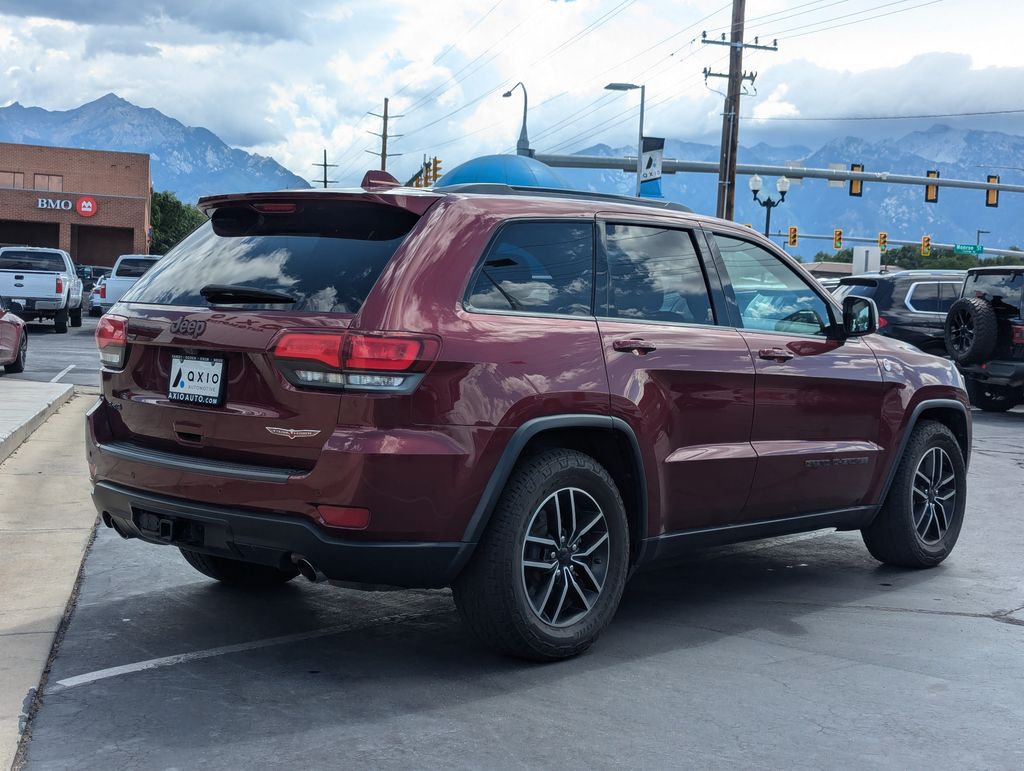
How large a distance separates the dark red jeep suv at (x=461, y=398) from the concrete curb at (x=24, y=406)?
484cm

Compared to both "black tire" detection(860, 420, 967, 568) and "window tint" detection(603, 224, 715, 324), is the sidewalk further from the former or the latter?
"black tire" detection(860, 420, 967, 568)

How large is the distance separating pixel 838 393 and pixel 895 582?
1.19 m

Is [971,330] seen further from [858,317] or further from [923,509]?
[858,317]

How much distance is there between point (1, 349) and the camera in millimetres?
16609

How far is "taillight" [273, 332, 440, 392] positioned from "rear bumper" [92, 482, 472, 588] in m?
0.51

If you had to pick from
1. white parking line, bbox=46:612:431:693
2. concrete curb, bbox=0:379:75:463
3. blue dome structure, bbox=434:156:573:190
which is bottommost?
white parking line, bbox=46:612:431:693

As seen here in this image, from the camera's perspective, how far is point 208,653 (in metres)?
4.91

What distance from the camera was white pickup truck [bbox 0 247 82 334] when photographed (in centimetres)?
2711

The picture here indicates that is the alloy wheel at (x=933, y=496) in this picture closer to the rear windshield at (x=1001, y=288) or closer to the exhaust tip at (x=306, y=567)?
the exhaust tip at (x=306, y=567)

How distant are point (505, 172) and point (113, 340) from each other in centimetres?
1382

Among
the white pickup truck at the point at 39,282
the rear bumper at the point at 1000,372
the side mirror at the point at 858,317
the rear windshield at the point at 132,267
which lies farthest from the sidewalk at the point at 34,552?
the rear windshield at the point at 132,267

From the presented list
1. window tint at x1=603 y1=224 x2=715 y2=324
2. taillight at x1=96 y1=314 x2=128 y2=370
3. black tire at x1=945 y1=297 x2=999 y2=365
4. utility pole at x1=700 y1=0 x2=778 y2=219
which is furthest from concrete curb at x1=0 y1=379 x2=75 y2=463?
utility pole at x1=700 y1=0 x2=778 y2=219

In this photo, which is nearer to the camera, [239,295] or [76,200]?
[239,295]

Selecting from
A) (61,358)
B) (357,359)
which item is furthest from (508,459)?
(61,358)
